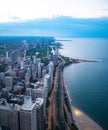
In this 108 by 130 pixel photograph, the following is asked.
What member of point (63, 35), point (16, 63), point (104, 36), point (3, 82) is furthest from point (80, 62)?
point (63, 35)

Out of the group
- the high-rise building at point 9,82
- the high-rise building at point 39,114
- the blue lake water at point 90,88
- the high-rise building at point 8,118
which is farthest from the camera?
the high-rise building at point 9,82

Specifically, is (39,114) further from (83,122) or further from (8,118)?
(83,122)

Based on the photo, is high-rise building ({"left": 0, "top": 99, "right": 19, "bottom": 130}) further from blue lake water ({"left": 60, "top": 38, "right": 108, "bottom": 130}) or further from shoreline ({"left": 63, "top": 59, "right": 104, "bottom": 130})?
blue lake water ({"left": 60, "top": 38, "right": 108, "bottom": 130})

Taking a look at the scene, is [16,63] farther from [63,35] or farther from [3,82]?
[63,35]

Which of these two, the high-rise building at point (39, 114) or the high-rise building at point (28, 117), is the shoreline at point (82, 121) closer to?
the high-rise building at point (39, 114)

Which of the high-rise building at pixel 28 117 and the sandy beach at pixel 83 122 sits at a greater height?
the high-rise building at pixel 28 117

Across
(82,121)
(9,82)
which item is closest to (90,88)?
(82,121)

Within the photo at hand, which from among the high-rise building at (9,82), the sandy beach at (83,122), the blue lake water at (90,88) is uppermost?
the high-rise building at (9,82)

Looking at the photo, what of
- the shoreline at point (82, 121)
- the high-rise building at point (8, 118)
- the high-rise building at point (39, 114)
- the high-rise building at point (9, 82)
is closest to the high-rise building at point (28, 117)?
the high-rise building at point (8, 118)

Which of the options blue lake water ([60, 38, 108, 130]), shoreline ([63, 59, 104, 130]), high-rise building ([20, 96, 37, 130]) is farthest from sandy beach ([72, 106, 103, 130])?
high-rise building ([20, 96, 37, 130])
